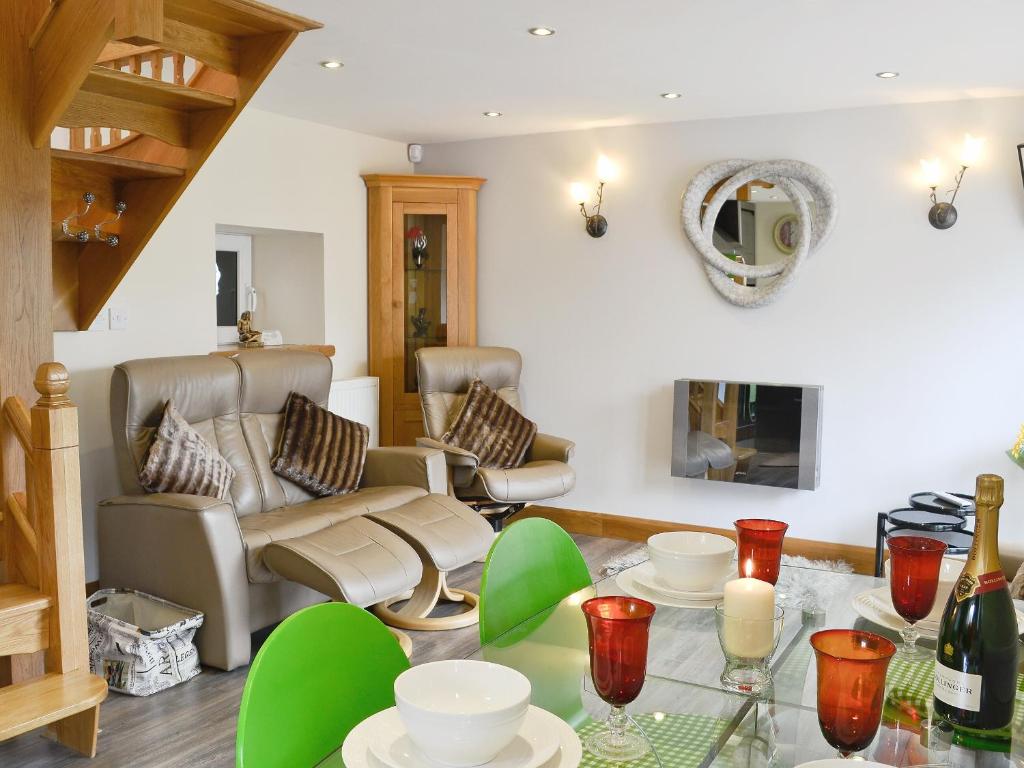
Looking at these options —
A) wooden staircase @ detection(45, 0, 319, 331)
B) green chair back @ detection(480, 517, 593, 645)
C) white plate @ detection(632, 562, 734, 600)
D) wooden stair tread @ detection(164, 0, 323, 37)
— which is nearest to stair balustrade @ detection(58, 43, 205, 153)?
wooden staircase @ detection(45, 0, 319, 331)

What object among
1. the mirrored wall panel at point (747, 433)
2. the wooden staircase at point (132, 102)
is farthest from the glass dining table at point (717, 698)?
the mirrored wall panel at point (747, 433)

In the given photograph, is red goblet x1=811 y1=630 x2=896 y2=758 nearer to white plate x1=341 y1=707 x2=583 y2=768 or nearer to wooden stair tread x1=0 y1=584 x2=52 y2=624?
white plate x1=341 y1=707 x2=583 y2=768

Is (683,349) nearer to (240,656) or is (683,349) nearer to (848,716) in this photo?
(240,656)

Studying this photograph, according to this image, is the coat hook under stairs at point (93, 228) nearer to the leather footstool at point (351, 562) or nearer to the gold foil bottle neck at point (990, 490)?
the leather footstool at point (351, 562)

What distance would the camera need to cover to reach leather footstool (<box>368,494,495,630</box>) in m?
3.82

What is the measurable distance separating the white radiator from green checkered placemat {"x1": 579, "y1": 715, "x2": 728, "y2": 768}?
421 centimetres

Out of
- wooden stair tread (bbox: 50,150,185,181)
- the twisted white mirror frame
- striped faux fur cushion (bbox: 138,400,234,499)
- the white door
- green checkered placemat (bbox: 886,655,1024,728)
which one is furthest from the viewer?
the white door

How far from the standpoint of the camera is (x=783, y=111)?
5.04 m

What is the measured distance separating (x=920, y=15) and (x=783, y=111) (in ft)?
5.66

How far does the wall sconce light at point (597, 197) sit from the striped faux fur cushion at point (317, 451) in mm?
1969

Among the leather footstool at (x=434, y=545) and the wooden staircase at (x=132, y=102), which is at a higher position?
the wooden staircase at (x=132, y=102)

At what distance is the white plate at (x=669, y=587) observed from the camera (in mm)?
1767

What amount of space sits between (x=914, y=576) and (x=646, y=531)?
13.5 feet

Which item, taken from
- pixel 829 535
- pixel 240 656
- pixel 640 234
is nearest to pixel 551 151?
pixel 640 234
